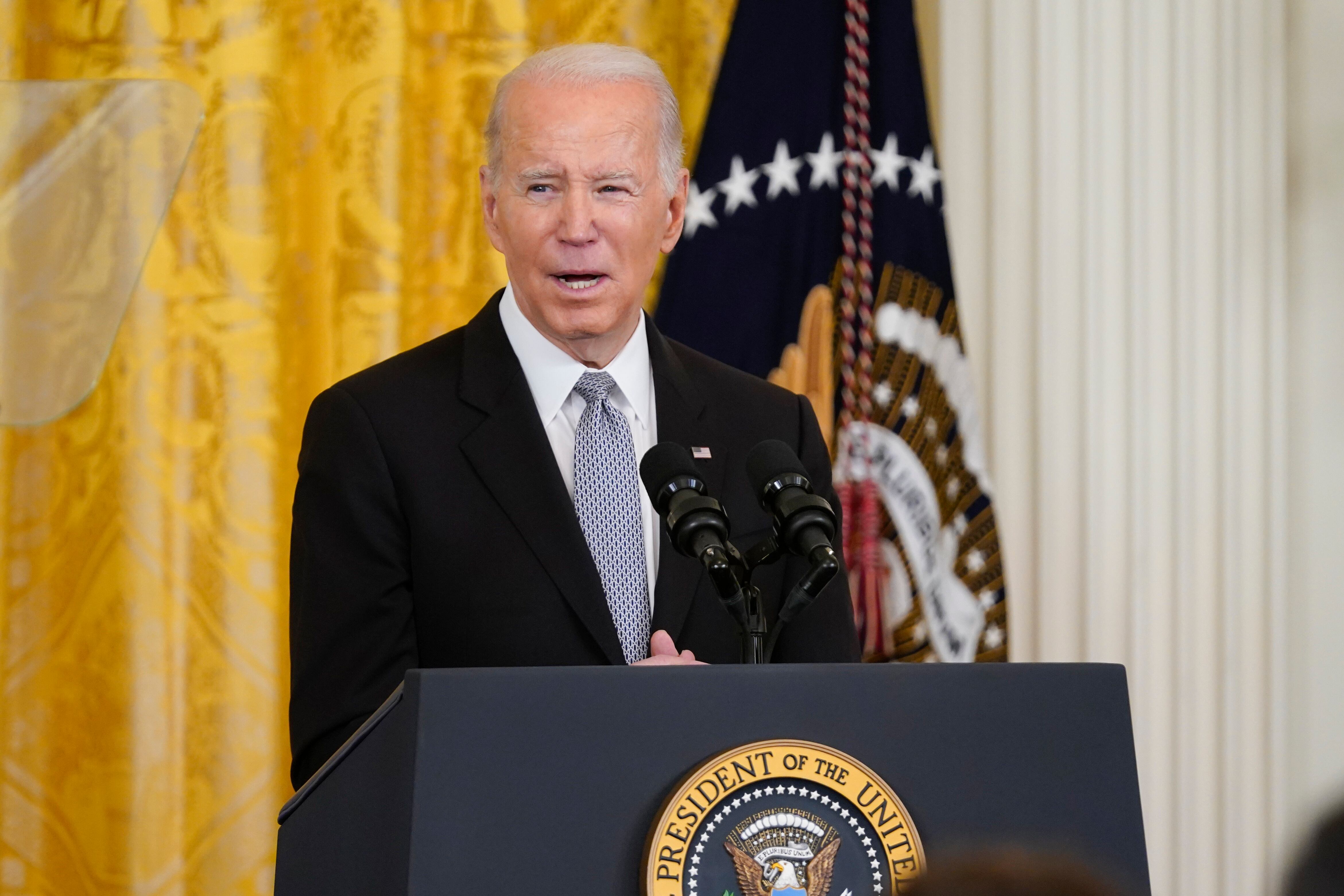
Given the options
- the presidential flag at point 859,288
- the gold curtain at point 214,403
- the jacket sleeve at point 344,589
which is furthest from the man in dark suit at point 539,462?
A: the gold curtain at point 214,403

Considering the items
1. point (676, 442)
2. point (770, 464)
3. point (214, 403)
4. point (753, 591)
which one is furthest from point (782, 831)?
point (214, 403)

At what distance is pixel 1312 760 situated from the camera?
3.23 m

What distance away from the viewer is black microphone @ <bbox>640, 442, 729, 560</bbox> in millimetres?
1228

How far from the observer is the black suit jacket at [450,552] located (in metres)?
1.67

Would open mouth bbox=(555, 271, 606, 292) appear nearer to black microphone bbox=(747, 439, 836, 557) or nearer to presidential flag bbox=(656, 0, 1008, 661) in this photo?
black microphone bbox=(747, 439, 836, 557)

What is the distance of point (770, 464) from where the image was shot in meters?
1.31

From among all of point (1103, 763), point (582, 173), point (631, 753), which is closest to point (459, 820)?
point (631, 753)

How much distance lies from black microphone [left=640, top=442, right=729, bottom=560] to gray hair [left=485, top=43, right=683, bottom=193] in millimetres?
667

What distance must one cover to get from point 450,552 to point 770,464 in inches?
22.0

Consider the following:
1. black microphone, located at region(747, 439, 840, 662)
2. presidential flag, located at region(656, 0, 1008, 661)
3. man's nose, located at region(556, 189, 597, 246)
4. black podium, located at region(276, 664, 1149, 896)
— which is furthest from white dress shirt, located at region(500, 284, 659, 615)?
presidential flag, located at region(656, 0, 1008, 661)

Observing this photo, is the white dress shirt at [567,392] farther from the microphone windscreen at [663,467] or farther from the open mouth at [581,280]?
the microphone windscreen at [663,467]

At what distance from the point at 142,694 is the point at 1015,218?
2.20 m

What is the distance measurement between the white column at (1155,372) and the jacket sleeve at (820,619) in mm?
A: 1362

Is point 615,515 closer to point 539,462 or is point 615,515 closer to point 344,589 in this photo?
point 539,462
